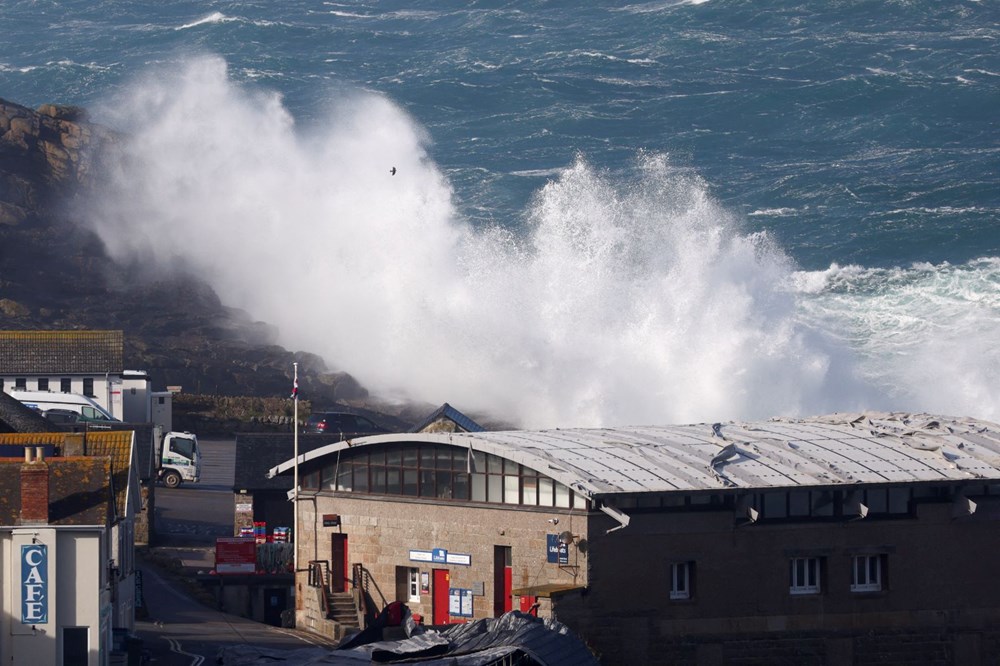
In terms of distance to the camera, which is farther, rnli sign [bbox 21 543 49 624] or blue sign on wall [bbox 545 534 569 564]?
blue sign on wall [bbox 545 534 569 564]

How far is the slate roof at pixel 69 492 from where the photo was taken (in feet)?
92.6

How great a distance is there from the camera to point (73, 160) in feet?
262

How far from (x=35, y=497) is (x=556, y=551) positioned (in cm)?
855

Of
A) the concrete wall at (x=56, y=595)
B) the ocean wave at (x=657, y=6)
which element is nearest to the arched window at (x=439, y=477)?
the concrete wall at (x=56, y=595)

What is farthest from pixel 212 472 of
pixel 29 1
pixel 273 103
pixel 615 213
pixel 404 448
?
pixel 29 1

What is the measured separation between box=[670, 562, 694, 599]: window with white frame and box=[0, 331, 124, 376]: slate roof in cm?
2441

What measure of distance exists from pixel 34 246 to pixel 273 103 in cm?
2499

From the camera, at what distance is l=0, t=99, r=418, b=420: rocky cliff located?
202 ft

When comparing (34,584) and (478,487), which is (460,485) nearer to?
(478,487)

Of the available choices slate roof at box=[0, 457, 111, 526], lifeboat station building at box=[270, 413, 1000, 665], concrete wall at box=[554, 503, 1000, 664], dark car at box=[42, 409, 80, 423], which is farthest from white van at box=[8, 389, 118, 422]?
concrete wall at box=[554, 503, 1000, 664]

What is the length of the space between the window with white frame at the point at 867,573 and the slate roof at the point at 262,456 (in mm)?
12710

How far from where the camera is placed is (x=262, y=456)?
139ft

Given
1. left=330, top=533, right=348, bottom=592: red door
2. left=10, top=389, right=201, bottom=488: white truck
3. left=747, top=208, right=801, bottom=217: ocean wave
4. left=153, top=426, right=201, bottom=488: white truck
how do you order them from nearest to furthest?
left=330, top=533, right=348, bottom=592: red door, left=10, top=389, right=201, bottom=488: white truck, left=153, top=426, right=201, bottom=488: white truck, left=747, top=208, right=801, bottom=217: ocean wave

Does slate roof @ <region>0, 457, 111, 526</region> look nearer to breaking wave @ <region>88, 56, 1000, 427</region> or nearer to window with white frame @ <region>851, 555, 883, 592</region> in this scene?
window with white frame @ <region>851, 555, 883, 592</region>
